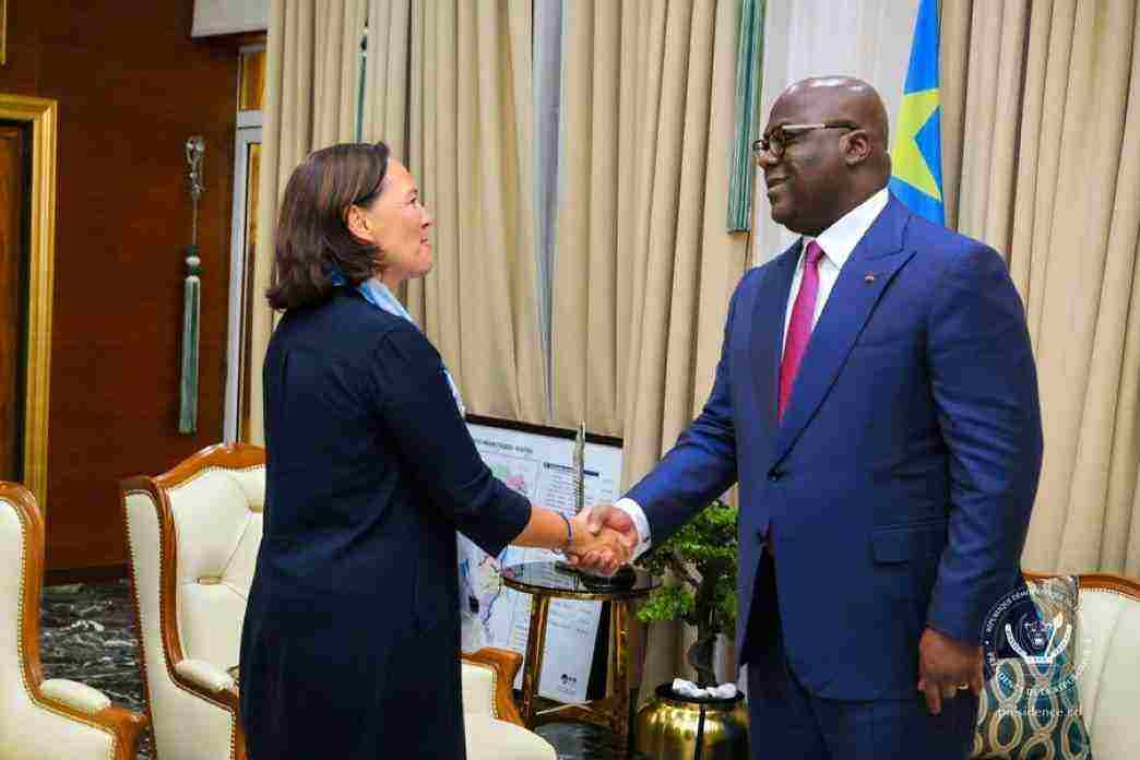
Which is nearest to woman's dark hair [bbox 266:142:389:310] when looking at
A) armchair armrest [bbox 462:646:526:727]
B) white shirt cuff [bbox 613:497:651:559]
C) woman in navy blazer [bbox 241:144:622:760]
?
woman in navy blazer [bbox 241:144:622:760]

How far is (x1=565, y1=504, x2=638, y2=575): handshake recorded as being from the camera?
8.99ft

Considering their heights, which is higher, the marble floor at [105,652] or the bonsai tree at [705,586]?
the bonsai tree at [705,586]

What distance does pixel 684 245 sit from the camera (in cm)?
461

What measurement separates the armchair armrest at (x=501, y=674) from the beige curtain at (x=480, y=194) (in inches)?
65.4

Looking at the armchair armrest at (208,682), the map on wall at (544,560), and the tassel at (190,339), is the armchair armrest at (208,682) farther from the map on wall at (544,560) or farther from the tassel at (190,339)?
the tassel at (190,339)

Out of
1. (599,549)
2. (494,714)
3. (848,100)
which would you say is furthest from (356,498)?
(494,714)

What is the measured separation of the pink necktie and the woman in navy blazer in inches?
18.4

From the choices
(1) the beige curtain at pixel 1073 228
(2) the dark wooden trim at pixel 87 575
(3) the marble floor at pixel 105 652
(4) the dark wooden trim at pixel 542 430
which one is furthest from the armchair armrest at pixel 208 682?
(2) the dark wooden trim at pixel 87 575

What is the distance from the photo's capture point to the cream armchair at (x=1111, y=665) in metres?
3.32

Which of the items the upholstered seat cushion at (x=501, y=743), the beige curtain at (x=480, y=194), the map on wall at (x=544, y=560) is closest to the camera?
the upholstered seat cushion at (x=501, y=743)

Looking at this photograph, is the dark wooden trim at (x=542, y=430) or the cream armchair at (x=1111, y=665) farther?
the dark wooden trim at (x=542, y=430)

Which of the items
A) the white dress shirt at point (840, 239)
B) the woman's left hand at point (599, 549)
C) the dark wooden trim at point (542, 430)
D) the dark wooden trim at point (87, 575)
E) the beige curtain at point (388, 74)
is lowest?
the dark wooden trim at point (87, 575)

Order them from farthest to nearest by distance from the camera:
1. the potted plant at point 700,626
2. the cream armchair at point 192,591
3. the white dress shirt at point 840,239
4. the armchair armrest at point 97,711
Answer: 1. the potted plant at point 700,626
2. the cream armchair at point 192,591
3. the armchair armrest at point 97,711
4. the white dress shirt at point 840,239

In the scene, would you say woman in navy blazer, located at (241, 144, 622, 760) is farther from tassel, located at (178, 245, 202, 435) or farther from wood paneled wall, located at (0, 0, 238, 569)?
tassel, located at (178, 245, 202, 435)
